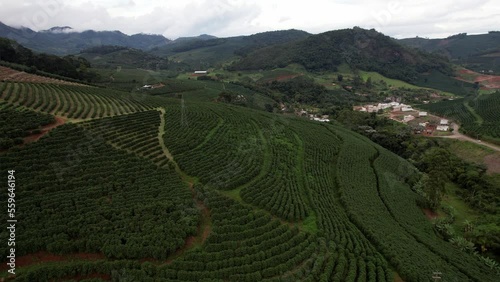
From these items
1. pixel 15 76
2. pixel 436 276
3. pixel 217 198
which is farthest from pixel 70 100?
pixel 436 276

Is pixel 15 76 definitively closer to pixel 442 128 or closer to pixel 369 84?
pixel 442 128

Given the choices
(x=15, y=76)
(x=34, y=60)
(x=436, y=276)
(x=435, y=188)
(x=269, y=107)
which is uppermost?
(x=34, y=60)

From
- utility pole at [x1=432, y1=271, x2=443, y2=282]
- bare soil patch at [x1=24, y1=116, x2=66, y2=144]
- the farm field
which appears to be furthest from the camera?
the farm field

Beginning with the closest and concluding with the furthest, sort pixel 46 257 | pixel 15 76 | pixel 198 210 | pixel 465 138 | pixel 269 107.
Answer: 1. pixel 46 257
2. pixel 198 210
3. pixel 15 76
4. pixel 465 138
5. pixel 269 107

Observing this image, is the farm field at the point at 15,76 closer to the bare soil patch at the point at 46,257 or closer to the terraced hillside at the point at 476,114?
the bare soil patch at the point at 46,257

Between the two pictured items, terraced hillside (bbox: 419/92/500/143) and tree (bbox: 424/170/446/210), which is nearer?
tree (bbox: 424/170/446/210)

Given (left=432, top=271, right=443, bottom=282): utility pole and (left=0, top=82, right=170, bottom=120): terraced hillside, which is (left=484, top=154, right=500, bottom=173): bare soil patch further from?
(left=0, top=82, right=170, bottom=120): terraced hillside

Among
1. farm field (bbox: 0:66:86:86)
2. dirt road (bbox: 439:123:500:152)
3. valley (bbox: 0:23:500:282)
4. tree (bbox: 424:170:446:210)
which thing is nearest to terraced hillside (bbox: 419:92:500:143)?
dirt road (bbox: 439:123:500:152)

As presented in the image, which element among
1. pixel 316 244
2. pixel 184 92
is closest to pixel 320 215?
pixel 316 244
